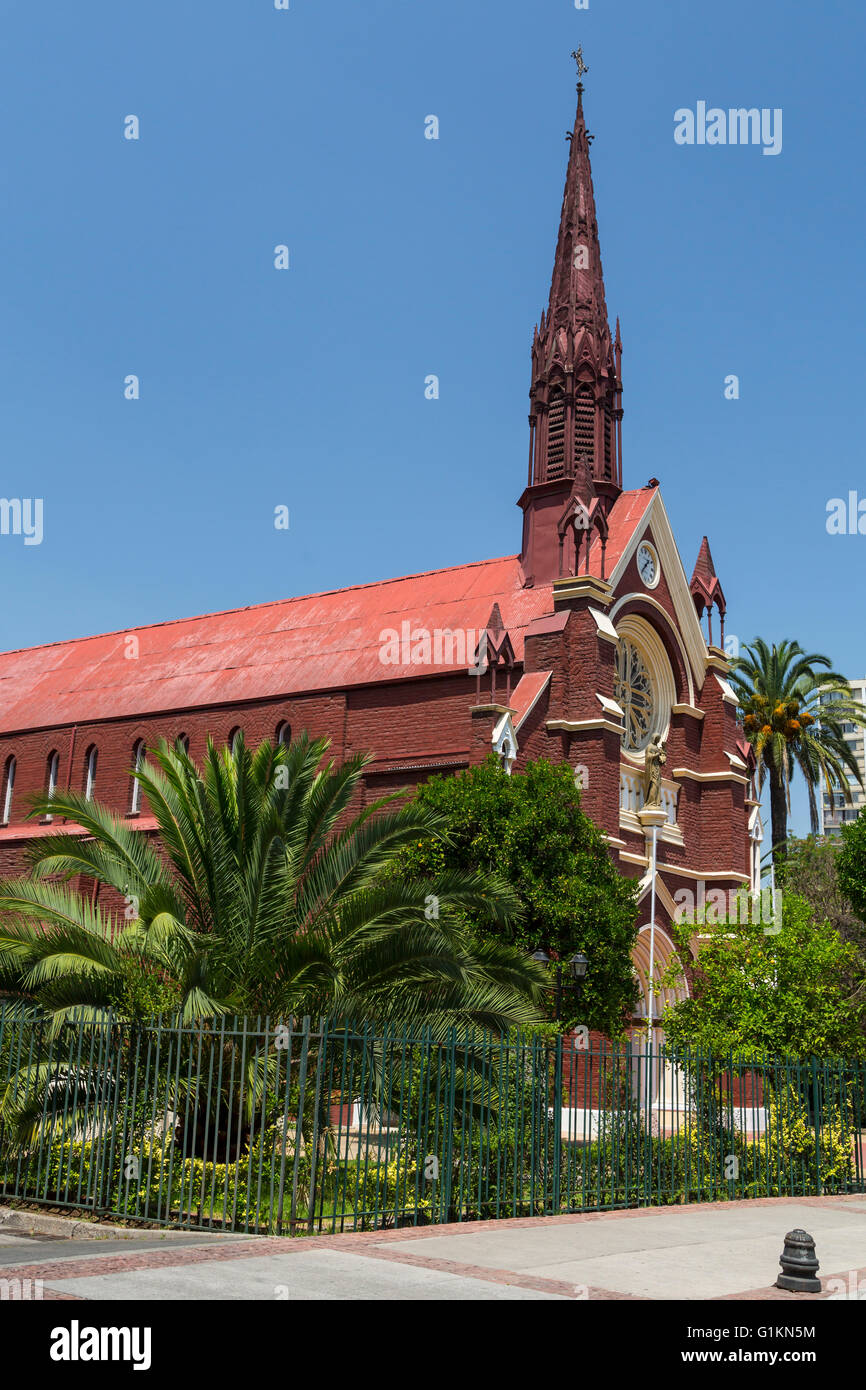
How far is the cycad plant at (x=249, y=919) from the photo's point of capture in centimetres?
1502

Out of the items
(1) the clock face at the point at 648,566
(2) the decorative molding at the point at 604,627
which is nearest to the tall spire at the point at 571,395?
(1) the clock face at the point at 648,566

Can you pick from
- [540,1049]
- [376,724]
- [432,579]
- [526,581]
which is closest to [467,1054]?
[540,1049]

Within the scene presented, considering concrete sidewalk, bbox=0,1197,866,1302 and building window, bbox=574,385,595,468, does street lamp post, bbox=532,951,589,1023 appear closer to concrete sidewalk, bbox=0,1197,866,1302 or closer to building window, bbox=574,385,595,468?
concrete sidewalk, bbox=0,1197,866,1302

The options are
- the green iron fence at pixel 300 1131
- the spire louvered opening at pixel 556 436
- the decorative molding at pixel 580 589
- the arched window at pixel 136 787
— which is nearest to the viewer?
the green iron fence at pixel 300 1131

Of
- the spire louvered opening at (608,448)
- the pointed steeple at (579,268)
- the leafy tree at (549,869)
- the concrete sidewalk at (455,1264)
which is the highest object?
the pointed steeple at (579,268)

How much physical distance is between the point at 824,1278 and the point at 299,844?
29.9 feet

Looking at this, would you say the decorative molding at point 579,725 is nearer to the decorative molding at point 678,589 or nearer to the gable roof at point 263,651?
the gable roof at point 263,651

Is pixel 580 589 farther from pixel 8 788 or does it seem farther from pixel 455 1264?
pixel 455 1264

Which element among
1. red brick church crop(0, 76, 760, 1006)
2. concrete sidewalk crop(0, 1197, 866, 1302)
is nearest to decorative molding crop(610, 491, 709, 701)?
red brick church crop(0, 76, 760, 1006)

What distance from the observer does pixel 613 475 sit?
36.0 m

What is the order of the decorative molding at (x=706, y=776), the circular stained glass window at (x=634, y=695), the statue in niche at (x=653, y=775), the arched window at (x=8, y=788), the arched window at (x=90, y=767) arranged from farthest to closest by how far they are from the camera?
the arched window at (x=8, y=788) → the arched window at (x=90, y=767) → the decorative molding at (x=706, y=776) → the circular stained glass window at (x=634, y=695) → the statue in niche at (x=653, y=775)

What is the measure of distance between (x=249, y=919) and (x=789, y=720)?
115 feet

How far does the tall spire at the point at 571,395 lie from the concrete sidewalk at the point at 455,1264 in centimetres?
2381

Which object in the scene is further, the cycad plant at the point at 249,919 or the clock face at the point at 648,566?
the clock face at the point at 648,566
